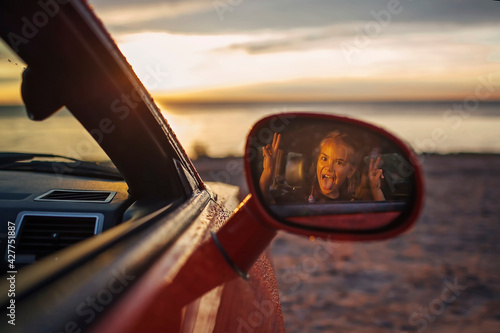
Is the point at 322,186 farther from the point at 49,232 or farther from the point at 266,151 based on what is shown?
the point at 49,232

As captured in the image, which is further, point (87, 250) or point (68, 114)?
point (68, 114)

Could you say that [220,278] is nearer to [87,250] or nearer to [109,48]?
[87,250]

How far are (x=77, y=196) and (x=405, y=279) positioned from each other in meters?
4.75

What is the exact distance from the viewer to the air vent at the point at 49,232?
1.69m

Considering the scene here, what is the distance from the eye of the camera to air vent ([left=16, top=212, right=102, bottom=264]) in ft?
5.54

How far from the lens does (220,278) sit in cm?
133

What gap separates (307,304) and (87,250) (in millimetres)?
4368

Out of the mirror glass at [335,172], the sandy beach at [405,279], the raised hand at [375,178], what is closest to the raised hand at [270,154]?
the mirror glass at [335,172]

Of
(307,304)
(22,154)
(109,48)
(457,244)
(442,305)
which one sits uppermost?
(109,48)

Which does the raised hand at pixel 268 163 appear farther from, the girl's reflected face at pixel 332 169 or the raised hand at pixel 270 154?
the girl's reflected face at pixel 332 169

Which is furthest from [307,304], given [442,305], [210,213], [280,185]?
[280,185]

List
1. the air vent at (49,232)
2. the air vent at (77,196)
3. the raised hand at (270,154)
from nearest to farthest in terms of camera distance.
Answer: the raised hand at (270,154), the air vent at (49,232), the air vent at (77,196)

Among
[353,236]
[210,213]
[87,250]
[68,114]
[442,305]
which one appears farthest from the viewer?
[442,305]

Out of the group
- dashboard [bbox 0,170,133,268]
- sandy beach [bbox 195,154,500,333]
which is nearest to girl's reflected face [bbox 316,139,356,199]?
dashboard [bbox 0,170,133,268]
